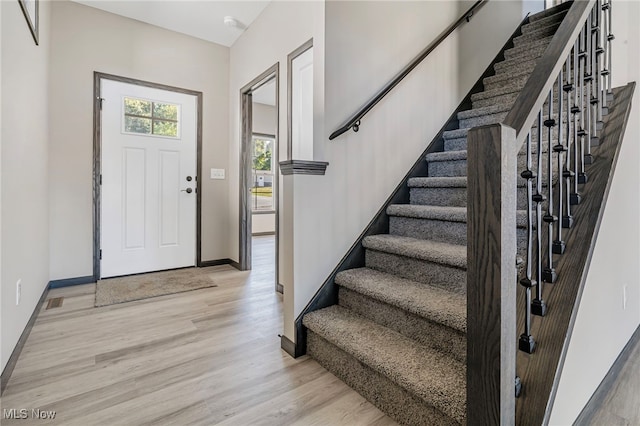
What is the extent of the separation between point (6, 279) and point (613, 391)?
9.68 feet

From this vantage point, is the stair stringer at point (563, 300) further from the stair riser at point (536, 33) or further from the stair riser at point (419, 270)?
the stair riser at point (536, 33)

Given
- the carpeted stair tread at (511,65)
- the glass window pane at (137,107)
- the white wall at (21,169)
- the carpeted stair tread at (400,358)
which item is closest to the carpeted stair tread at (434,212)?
the carpeted stair tread at (400,358)

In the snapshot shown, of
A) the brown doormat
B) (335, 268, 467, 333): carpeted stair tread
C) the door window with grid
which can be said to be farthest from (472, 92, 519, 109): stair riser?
the door window with grid

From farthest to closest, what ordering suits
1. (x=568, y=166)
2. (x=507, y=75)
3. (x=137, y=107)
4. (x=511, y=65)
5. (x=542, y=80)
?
(x=137, y=107) < (x=511, y=65) < (x=507, y=75) < (x=568, y=166) < (x=542, y=80)

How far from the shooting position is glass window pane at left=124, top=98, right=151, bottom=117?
3.37 m

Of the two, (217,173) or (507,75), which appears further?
(217,173)

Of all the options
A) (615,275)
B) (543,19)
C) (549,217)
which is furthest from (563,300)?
(543,19)

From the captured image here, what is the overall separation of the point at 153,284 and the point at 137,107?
1.87m

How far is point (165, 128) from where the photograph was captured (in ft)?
11.8

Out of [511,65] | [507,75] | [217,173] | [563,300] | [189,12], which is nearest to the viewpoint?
[563,300]

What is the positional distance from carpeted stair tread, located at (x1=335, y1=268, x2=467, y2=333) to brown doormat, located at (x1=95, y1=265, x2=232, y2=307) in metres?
1.76

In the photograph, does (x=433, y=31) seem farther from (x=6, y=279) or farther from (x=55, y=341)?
(x=55, y=341)

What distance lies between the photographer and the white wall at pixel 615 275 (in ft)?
3.87

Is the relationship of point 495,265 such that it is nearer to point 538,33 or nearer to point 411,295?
point 411,295
